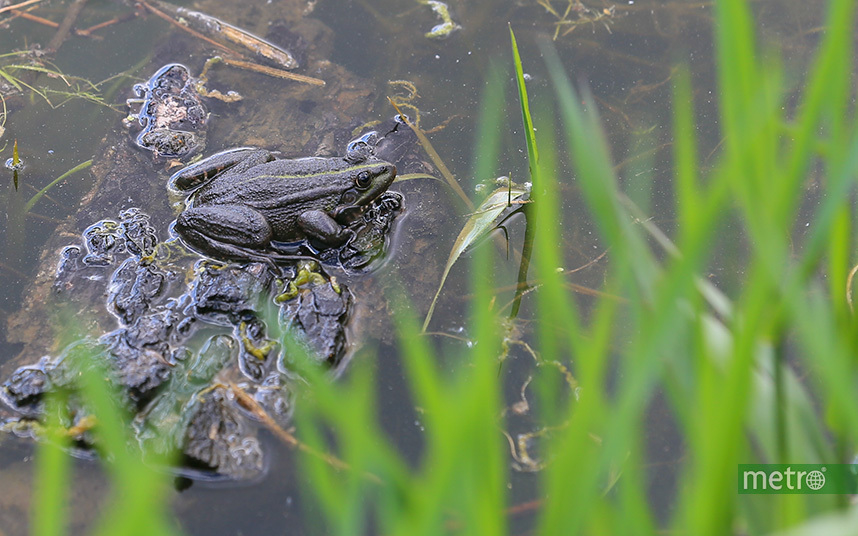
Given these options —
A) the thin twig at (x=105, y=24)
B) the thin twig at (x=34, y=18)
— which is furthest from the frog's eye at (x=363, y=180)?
the thin twig at (x=34, y=18)

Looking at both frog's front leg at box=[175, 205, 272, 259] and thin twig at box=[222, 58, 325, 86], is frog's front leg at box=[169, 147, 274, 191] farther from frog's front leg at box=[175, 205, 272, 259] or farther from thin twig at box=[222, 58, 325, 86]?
thin twig at box=[222, 58, 325, 86]

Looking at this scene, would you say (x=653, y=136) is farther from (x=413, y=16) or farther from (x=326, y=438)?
(x=326, y=438)

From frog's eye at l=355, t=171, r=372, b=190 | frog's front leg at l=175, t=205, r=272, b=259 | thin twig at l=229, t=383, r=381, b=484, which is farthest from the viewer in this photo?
frog's eye at l=355, t=171, r=372, b=190

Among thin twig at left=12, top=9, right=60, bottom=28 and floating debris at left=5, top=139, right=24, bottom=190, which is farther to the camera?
thin twig at left=12, top=9, right=60, bottom=28

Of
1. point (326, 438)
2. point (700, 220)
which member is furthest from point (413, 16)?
point (700, 220)

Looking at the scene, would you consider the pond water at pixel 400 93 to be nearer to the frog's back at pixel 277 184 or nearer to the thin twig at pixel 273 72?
the thin twig at pixel 273 72

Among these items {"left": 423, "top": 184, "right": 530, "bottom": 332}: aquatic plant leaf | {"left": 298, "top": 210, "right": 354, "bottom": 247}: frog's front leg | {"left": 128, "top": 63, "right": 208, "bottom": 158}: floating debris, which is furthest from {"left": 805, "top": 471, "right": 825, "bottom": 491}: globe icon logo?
{"left": 128, "top": 63, "right": 208, "bottom": 158}: floating debris
